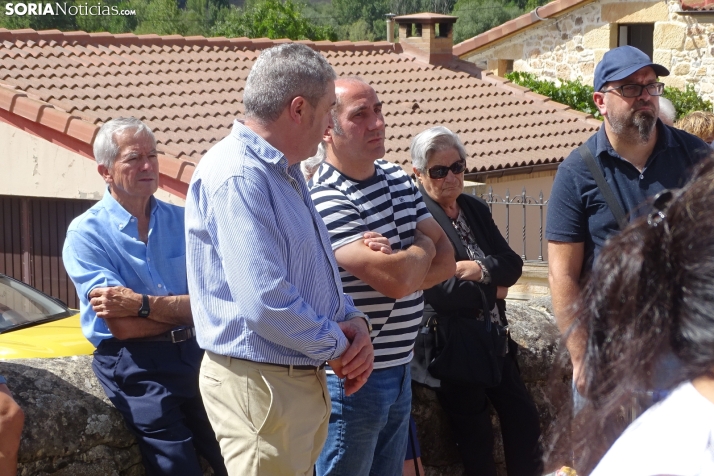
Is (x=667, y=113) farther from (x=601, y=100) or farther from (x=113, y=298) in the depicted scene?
(x=113, y=298)

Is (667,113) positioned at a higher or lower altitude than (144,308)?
higher

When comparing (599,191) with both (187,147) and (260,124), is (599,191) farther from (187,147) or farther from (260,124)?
(187,147)

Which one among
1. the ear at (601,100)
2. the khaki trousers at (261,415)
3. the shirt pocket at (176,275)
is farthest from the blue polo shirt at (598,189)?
the shirt pocket at (176,275)

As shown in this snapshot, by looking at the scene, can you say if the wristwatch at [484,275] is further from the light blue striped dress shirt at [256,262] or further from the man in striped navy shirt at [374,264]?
the light blue striped dress shirt at [256,262]

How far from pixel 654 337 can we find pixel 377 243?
6.20 ft

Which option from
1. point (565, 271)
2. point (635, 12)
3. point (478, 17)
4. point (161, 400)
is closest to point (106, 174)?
point (161, 400)

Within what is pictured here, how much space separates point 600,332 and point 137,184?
2515 millimetres

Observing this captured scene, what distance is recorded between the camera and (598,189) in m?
3.38

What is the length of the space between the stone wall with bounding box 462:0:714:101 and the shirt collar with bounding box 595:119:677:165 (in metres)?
17.1

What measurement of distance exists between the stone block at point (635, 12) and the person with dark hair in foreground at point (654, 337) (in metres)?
20.1

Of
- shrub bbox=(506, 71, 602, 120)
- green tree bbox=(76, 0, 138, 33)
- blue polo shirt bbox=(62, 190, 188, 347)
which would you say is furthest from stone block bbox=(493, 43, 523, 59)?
green tree bbox=(76, 0, 138, 33)

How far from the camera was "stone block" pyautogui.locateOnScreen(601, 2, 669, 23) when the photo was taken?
782 inches

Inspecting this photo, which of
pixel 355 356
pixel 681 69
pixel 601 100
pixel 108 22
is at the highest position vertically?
pixel 108 22

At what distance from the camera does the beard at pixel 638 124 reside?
339 centimetres
